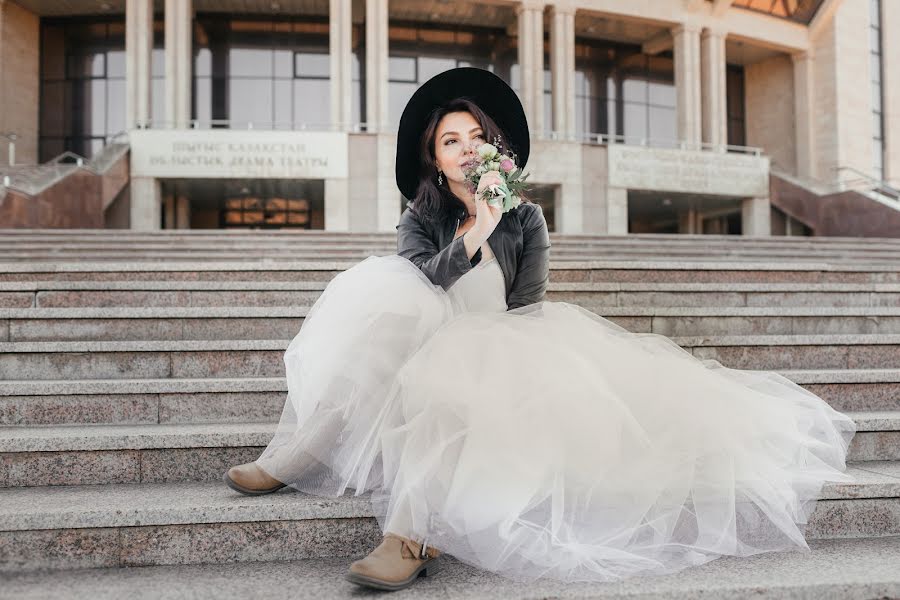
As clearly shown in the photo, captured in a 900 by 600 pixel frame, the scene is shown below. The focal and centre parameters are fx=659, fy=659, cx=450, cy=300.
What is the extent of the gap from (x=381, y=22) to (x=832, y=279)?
19308 millimetres

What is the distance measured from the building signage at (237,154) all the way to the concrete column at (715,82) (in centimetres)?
1389

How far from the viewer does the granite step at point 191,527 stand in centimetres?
217

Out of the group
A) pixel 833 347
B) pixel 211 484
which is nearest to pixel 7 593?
pixel 211 484

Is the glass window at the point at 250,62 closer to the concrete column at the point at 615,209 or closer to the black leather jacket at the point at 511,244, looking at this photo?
the concrete column at the point at 615,209

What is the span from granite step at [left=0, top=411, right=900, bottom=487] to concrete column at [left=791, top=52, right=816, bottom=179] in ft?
92.4

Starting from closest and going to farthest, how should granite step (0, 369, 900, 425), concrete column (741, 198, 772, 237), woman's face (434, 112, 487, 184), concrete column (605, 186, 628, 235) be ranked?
woman's face (434, 112, 487, 184), granite step (0, 369, 900, 425), concrete column (605, 186, 628, 235), concrete column (741, 198, 772, 237)

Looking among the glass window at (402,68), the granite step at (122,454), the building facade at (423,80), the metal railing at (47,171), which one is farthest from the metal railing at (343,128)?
the granite step at (122,454)

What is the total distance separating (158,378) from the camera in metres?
3.42

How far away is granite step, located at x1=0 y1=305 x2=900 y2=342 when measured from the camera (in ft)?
12.3

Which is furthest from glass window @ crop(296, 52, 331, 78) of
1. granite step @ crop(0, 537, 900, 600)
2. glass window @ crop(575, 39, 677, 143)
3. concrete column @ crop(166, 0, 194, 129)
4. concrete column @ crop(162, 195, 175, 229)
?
granite step @ crop(0, 537, 900, 600)

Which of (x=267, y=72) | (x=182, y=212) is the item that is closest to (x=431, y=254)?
(x=182, y=212)

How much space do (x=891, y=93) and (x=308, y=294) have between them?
1256 inches

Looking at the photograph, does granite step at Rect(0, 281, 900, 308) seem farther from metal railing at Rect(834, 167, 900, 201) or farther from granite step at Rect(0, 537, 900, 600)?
metal railing at Rect(834, 167, 900, 201)

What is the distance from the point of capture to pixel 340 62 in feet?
69.9
